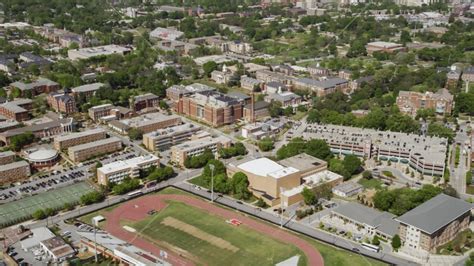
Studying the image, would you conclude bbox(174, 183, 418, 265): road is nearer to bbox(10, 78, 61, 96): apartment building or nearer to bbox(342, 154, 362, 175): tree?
bbox(342, 154, 362, 175): tree

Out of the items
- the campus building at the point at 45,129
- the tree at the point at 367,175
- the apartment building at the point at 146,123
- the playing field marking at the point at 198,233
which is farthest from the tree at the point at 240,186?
the campus building at the point at 45,129

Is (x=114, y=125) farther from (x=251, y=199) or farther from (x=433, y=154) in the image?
(x=433, y=154)

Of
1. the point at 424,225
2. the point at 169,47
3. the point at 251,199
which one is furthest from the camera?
the point at 169,47

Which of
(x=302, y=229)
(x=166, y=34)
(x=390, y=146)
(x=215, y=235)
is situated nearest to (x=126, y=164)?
(x=215, y=235)

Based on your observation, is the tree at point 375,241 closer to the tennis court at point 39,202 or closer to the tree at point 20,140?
the tennis court at point 39,202

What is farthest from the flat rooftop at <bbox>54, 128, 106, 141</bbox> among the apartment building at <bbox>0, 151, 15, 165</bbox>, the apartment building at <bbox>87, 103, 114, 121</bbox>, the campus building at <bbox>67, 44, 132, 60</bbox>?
the campus building at <bbox>67, 44, 132, 60</bbox>

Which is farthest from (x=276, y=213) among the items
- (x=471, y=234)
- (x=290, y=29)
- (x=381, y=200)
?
(x=290, y=29)
